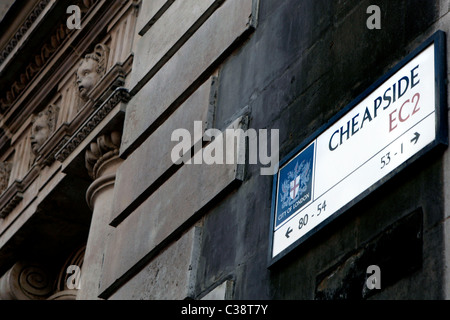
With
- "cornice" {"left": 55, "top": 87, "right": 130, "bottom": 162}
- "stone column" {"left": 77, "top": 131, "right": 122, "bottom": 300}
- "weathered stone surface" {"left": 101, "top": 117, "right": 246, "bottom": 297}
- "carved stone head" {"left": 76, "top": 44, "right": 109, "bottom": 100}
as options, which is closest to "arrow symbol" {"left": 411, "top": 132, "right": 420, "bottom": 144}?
"weathered stone surface" {"left": 101, "top": 117, "right": 246, "bottom": 297}

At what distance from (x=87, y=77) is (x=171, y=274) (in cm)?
526

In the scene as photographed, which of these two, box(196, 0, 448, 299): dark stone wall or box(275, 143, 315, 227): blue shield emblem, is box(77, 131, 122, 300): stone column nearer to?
box(196, 0, 448, 299): dark stone wall

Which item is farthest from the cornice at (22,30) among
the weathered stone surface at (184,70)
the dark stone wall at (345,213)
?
the dark stone wall at (345,213)

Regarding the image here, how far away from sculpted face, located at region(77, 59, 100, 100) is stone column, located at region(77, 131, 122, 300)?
4.00 ft

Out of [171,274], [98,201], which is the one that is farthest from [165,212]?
[98,201]

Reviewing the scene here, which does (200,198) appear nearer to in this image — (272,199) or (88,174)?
(272,199)

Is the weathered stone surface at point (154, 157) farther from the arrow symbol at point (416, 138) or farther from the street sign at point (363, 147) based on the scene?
the arrow symbol at point (416, 138)

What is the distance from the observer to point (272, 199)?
8023mm

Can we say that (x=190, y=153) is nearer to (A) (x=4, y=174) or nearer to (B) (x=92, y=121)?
(B) (x=92, y=121)

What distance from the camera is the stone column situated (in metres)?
11.7

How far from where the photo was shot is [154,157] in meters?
10.5

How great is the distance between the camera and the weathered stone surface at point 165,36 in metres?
11.0
